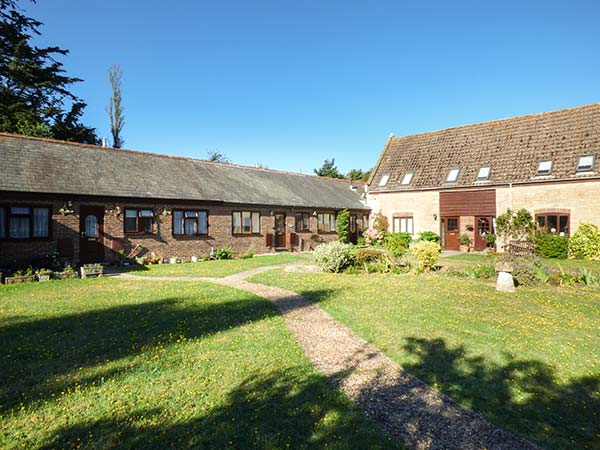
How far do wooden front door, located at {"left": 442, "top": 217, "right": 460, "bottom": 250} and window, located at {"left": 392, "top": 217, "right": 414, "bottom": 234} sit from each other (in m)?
2.71

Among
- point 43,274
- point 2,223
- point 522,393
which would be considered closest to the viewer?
point 522,393

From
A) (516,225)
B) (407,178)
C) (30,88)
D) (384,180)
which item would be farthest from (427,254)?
(30,88)

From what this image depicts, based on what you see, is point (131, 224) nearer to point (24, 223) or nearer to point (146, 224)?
point (146, 224)

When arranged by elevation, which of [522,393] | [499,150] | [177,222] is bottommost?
[522,393]

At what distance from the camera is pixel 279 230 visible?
25609 mm

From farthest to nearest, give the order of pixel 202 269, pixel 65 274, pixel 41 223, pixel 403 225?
1. pixel 403 225
2. pixel 202 269
3. pixel 41 223
4. pixel 65 274

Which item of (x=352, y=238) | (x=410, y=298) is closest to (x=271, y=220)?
(x=352, y=238)

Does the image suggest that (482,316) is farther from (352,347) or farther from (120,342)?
(120,342)

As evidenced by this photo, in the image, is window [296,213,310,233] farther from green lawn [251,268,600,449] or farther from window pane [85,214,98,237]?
green lawn [251,268,600,449]

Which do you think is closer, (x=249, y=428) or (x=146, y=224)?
(x=249, y=428)

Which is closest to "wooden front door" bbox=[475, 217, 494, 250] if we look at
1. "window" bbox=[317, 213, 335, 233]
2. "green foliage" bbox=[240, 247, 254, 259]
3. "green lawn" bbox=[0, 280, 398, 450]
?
"window" bbox=[317, 213, 335, 233]

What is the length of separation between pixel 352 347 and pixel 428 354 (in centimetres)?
132

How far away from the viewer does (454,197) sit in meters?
26.6

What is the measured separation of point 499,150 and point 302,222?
15.4 metres
